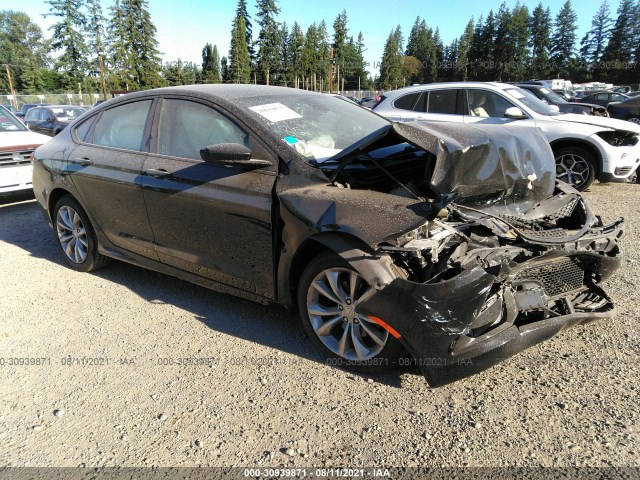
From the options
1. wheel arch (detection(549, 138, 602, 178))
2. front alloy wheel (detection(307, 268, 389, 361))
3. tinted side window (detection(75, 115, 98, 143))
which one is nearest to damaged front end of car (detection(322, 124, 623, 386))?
front alloy wheel (detection(307, 268, 389, 361))

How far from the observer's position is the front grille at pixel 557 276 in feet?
9.13

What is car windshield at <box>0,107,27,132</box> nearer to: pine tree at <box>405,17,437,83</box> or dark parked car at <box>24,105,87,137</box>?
dark parked car at <box>24,105,87,137</box>

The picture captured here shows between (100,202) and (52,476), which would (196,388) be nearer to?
(52,476)

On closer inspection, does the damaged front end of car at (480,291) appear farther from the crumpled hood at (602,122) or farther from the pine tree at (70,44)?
the pine tree at (70,44)

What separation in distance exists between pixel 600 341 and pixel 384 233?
5.91 feet

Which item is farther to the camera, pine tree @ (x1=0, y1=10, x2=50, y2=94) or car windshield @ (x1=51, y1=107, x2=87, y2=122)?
pine tree @ (x1=0, y1=10, x2=50, y2=94)

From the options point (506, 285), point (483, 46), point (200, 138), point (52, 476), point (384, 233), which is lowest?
point (52, 476)

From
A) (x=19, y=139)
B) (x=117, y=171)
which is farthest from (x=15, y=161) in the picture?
(x=117, y=171)

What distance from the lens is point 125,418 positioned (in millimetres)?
2586

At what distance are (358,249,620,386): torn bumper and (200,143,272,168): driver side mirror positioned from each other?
4.11ft

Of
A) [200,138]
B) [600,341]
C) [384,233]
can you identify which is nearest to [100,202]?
[200,138]

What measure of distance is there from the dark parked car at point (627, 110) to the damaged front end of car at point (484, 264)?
1544 cm

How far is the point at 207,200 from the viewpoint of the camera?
3.38 m

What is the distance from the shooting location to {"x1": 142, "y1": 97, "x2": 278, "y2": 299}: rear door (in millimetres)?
3164
